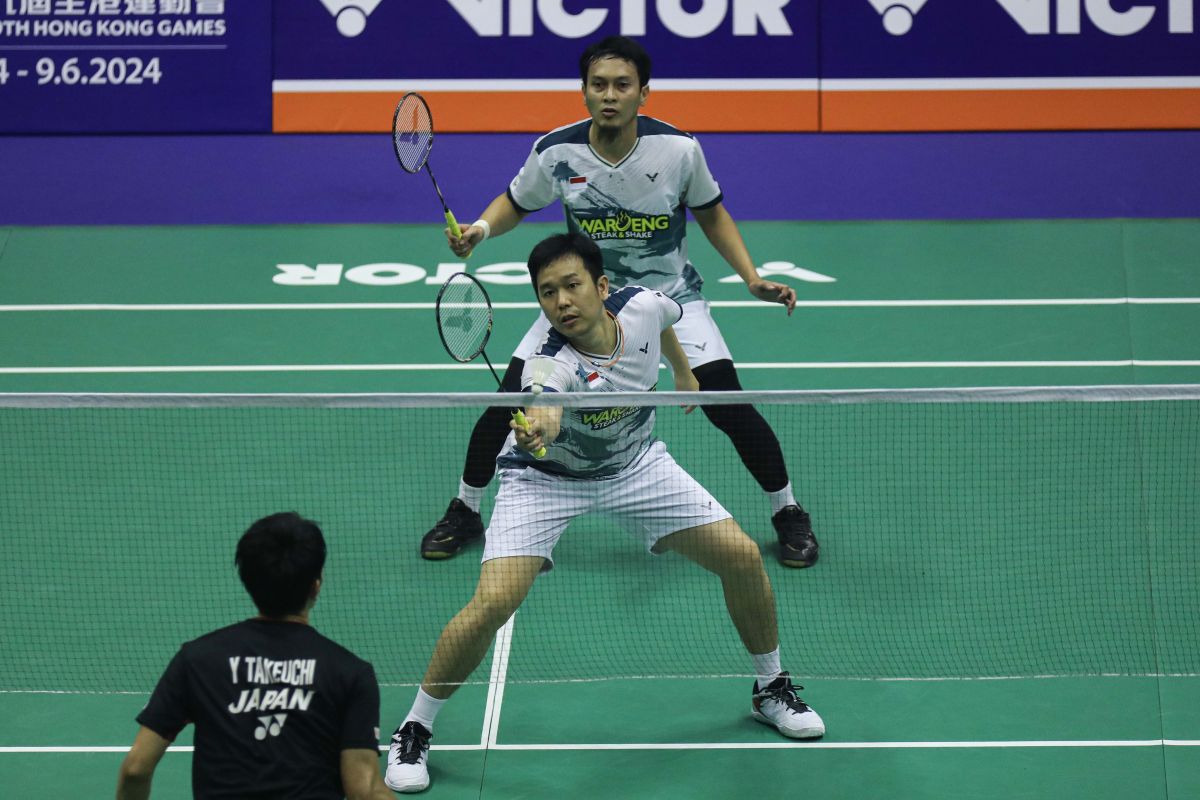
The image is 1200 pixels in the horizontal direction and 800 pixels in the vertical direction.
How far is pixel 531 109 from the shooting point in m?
11.2

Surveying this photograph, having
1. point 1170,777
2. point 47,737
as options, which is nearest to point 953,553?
point 1170,777

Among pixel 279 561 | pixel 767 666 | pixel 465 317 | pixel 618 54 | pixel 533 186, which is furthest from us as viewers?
pixel 533 186

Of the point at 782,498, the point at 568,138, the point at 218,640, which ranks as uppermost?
the point at 568,138

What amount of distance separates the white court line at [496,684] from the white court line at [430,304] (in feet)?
11.4

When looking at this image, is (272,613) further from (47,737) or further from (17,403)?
(47,737)

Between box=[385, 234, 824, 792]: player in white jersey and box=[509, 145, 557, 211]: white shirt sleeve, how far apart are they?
126cm

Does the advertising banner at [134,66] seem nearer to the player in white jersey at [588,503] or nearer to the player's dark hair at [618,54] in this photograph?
the player's dark hair at [618,54]

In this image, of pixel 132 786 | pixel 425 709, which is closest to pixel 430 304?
pixel 425 709

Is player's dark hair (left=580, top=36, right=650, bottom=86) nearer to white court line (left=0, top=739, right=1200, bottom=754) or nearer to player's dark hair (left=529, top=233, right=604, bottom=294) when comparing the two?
player's dark hair (left=529, top=233, right=604, bottom=294)

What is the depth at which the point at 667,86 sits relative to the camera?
439 inches

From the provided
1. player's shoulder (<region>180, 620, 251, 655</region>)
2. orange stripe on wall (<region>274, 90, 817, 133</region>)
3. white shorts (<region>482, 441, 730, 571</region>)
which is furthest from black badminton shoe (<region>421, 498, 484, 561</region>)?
orange stripe on wall (<region>274, 90, 817, 133</region>)

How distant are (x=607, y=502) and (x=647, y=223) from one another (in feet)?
5.27

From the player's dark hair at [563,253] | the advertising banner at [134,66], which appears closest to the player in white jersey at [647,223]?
the player's dark hair at [563,253]

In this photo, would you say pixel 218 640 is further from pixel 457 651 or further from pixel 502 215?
pixel 502 215
